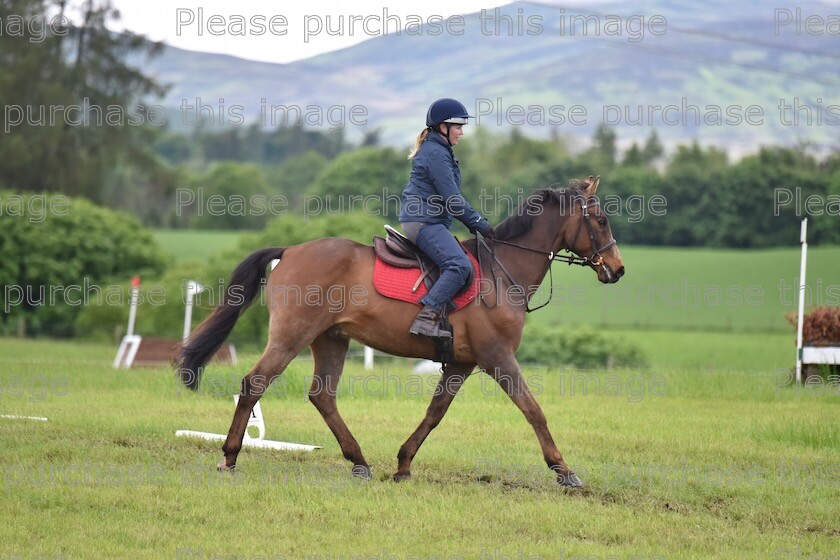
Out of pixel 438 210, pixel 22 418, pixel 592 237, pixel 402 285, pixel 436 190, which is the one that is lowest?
pixel 22 418

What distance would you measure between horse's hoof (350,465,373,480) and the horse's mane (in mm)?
2370

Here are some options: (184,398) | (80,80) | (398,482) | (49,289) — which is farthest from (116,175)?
(398,482)

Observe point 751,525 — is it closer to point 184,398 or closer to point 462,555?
point 462,555

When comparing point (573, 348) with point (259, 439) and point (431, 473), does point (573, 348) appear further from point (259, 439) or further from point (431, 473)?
point (431, 473)

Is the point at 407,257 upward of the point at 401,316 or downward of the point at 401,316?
upward

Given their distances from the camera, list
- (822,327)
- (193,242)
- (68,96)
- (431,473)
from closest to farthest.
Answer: (431,473) → (822,327) → (68,96) → (193,242)

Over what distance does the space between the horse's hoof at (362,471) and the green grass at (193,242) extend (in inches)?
2324

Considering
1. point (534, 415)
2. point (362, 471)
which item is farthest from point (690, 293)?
point (362, 471)

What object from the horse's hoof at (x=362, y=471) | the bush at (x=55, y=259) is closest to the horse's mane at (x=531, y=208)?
the horse's hoof at (x=362, y=471)

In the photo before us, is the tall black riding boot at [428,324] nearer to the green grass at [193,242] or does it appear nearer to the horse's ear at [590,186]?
the horse's ear at [590,186]

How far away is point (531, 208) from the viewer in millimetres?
8930

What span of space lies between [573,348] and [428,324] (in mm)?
31518

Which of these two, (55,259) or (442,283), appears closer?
(442,283)

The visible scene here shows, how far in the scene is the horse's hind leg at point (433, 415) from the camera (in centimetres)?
851
